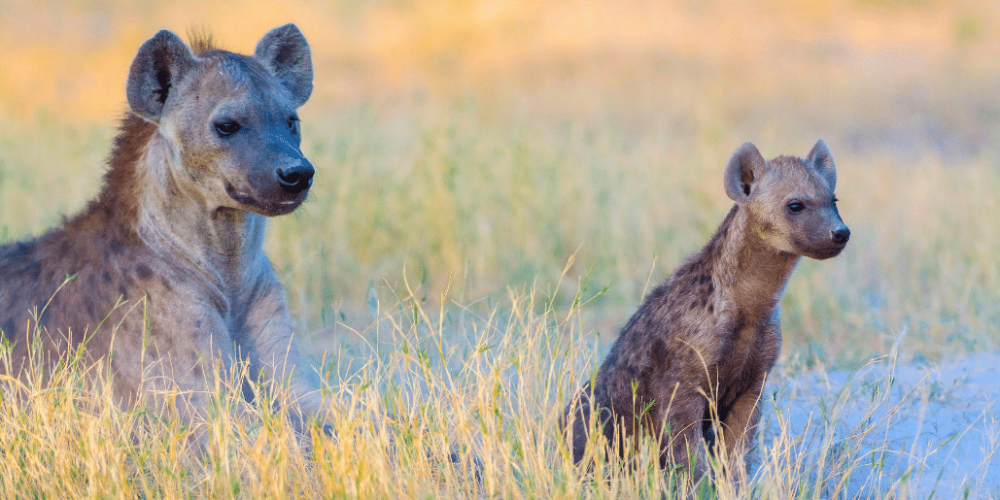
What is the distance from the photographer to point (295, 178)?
3.66 metres

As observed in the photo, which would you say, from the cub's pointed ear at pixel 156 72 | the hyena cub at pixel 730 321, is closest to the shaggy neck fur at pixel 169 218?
the cub's pointed ear at pixel 156 72

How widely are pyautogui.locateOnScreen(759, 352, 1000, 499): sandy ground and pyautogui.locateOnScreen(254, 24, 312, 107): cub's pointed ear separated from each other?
238 centimetres

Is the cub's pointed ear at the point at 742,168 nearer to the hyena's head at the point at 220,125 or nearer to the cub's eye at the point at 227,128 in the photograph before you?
the hyena's head at the point at 220,125

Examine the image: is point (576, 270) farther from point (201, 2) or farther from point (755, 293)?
point (201, 2)

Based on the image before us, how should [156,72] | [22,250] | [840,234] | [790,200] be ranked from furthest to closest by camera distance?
[22,250] < [156,72] < [790,200] < [840,234]

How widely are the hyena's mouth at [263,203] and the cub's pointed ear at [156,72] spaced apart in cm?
46

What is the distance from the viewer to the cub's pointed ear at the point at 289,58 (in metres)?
4.27

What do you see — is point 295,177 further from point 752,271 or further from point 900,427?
point 900,427

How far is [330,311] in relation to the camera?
21.5 ft

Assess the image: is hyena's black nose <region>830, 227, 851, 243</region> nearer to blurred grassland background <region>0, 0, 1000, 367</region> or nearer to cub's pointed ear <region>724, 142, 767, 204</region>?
cub's pointed ear <region>724, 142, 767, 204</region>

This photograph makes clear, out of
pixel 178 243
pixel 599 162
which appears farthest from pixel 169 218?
pixel 599 162

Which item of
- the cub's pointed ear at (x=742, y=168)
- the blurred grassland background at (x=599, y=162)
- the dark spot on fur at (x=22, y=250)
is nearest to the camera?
the cub's pointed ear at (x=742, y=168)

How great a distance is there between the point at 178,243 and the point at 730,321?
84.9 inches

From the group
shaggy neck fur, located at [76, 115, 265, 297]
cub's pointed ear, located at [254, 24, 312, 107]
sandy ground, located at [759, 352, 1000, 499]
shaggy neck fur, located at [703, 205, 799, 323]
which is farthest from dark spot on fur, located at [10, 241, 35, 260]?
sandy ground, located at [759, 352, 1000, 499]
